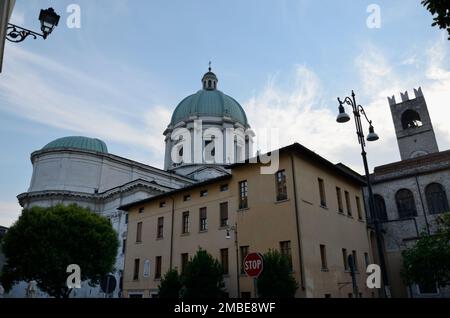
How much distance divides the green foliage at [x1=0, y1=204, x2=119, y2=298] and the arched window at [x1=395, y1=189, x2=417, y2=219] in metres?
26.6

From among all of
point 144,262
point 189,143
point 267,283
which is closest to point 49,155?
point 189,143

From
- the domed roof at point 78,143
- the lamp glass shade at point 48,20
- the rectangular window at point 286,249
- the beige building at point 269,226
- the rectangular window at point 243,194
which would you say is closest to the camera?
the lamp glass shade at point 48,20

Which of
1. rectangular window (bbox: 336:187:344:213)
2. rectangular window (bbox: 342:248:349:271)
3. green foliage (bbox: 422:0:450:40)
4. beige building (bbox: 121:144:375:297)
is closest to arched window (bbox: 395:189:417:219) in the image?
beige building (bbox: 121:144:375:297)

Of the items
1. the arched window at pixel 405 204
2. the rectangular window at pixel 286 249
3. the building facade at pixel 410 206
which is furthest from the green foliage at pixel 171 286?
the arched window at pixel 405 204

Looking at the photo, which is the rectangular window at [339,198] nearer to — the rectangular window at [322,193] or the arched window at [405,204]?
the rectangular window at [322,193]

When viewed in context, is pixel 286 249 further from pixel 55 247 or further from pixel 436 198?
pixel 436 198

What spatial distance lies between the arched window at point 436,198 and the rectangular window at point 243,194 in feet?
61.3

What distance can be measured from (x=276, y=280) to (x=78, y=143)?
44148 millimetres

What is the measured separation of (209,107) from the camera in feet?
189

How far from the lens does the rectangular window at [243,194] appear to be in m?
21.5

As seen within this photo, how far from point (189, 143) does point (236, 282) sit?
1494 inches

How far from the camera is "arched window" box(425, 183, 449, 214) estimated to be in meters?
29.3

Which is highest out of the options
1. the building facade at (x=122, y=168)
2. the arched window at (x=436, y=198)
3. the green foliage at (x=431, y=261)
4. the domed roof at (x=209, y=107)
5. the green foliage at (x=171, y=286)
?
the domed roof at (x=209, y=107)

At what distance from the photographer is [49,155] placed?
1919 inches
